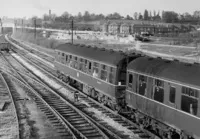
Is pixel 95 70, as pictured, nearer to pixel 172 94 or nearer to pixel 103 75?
pixel 103 75

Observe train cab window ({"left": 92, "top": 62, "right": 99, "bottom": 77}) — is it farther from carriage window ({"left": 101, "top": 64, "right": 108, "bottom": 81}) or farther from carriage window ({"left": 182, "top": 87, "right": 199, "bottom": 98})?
carriage window ({"left": 182, "top": 87, "right": 199, "bottom": 98})

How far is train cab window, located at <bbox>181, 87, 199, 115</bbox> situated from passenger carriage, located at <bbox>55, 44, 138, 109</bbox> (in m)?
5.59

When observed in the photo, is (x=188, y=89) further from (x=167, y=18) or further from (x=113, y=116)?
(x=167, y=18)

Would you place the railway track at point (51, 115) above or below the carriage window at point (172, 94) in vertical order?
below

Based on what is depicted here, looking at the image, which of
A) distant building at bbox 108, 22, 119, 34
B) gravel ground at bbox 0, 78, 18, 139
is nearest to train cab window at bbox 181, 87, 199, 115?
gravel ground at bbox 0, 78, 18, 139

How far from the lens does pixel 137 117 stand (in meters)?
14.4

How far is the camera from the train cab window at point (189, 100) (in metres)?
10.1

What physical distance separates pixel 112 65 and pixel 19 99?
7.45 m

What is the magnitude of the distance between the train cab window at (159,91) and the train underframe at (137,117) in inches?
41.0

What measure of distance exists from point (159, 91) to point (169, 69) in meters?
1.00

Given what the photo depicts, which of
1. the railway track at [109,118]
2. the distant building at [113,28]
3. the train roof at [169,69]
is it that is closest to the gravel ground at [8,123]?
the railway track at [109,118]

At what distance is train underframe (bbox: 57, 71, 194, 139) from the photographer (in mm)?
11930

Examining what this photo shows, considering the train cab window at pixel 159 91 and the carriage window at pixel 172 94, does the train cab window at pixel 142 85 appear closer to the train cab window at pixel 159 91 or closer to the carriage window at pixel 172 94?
the train cab window at pixel 159 91

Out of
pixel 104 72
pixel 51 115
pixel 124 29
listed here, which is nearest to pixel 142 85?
pixel 104 72
